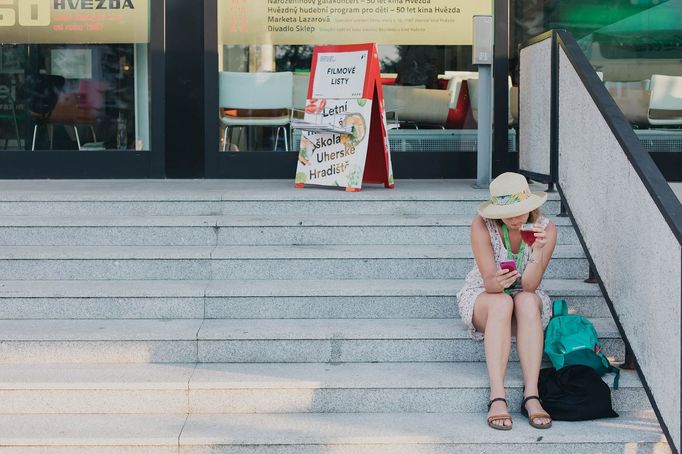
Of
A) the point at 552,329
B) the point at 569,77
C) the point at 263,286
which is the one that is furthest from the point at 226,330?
the point at 569,77

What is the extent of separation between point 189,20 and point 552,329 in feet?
13.5

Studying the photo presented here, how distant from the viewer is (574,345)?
448cm

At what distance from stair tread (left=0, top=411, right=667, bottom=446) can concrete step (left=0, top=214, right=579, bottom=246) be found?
1539mm

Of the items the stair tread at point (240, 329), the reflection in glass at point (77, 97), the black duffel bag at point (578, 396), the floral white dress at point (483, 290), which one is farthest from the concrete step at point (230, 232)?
the reflection in glass at point (77, 97)

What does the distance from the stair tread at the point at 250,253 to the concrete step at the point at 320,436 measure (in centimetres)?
128

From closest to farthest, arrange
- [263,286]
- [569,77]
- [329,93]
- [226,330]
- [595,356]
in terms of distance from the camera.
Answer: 1. [595,356]
2. [226,330]
3. [263,286]
4. [569,77]
5. [329,93]

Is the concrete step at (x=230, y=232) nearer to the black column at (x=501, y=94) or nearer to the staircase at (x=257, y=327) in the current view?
the staircase at (x=257, y=327)

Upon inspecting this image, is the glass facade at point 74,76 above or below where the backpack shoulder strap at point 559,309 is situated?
above

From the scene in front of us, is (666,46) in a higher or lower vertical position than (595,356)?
higher

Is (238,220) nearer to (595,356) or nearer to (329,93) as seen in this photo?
(329,93)

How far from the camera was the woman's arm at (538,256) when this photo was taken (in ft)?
14.9

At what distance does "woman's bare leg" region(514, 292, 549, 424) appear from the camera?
4.35m

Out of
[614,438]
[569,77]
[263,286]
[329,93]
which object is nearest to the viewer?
[614,438]

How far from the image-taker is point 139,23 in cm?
746
